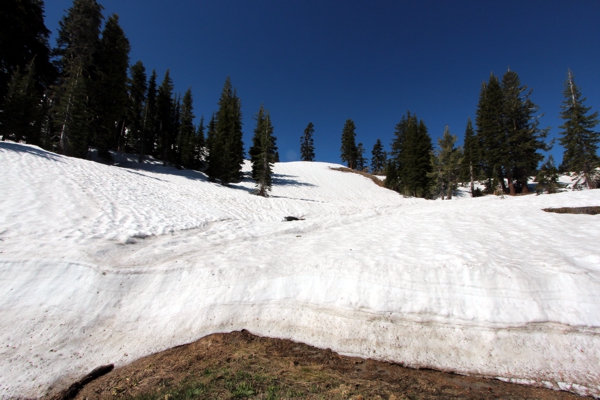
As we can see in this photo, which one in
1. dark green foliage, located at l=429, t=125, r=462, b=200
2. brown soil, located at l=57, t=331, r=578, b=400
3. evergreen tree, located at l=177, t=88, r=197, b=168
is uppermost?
→ evergreen tree, located at l=177, t=88, r=197, b=168

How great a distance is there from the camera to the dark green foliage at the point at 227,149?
2819cm

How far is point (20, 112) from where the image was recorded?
66.1ft

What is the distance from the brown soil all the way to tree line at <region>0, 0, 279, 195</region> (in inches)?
793

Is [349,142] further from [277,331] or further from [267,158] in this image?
[277,331]

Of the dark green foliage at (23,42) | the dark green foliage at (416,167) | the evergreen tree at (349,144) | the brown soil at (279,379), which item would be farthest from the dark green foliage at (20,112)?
the evergreen tree at (349,144)

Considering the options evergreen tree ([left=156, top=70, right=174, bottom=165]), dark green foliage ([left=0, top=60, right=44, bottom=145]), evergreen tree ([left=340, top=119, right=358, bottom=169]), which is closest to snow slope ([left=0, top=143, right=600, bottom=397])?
dark green foliage ([left=0, top=60, right=44, bottom=145])

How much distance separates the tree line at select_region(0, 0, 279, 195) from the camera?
21062 millimetres

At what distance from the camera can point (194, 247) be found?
25.4ft

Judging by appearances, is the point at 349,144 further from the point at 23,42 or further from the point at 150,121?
the point at 23,42

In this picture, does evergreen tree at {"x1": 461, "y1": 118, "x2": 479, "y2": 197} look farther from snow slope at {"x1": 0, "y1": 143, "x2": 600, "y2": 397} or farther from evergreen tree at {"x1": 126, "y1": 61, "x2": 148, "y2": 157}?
evergreen tree at {"x1": 126, "y1": 61, "x2": 148, "y2": 157}

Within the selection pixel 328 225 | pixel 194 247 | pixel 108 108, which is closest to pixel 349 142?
pixel 108 108

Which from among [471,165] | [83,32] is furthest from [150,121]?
[471,165]

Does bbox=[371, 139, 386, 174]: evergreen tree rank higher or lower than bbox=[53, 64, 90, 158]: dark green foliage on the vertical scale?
higher

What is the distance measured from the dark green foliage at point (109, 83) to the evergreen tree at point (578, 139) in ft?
161
